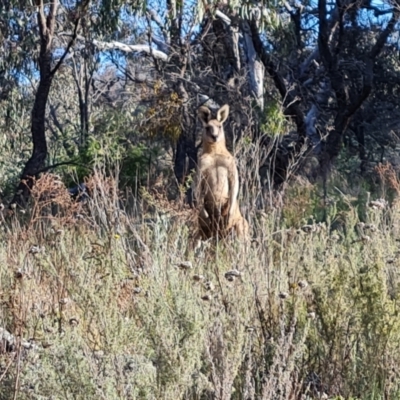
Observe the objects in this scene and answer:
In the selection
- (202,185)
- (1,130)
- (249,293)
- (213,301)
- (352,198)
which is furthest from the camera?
(1,130)

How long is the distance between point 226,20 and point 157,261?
1292cm

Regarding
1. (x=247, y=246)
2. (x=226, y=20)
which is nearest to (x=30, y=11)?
(x=226, y=20)

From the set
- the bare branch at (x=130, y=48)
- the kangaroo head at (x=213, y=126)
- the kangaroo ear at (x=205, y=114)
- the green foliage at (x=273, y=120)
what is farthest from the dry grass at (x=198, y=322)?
the bare branch at (x=130, y=48)

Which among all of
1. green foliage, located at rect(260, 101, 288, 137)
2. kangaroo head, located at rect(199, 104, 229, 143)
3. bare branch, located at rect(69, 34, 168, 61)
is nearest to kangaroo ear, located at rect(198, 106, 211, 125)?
kangaroo head, located at rect(199, 104, 229, 143)

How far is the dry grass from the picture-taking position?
3117mm

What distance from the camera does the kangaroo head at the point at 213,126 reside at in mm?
8758

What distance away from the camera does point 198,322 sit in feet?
10.7

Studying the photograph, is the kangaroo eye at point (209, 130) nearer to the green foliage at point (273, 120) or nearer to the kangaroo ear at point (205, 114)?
the kangaroo ear at point (205, 114)

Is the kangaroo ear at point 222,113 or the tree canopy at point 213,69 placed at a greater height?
the tree canopy at point 213,69

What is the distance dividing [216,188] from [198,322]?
4955 mm

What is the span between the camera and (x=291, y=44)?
58.9ft

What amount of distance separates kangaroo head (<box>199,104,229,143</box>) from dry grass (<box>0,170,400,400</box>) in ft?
12.3

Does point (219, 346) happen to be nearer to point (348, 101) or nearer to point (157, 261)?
point (157, 261)

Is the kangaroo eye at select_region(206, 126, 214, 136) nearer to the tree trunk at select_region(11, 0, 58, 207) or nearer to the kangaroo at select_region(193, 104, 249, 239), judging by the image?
the kangaroo at select_region(193, 104, 249, 239)
